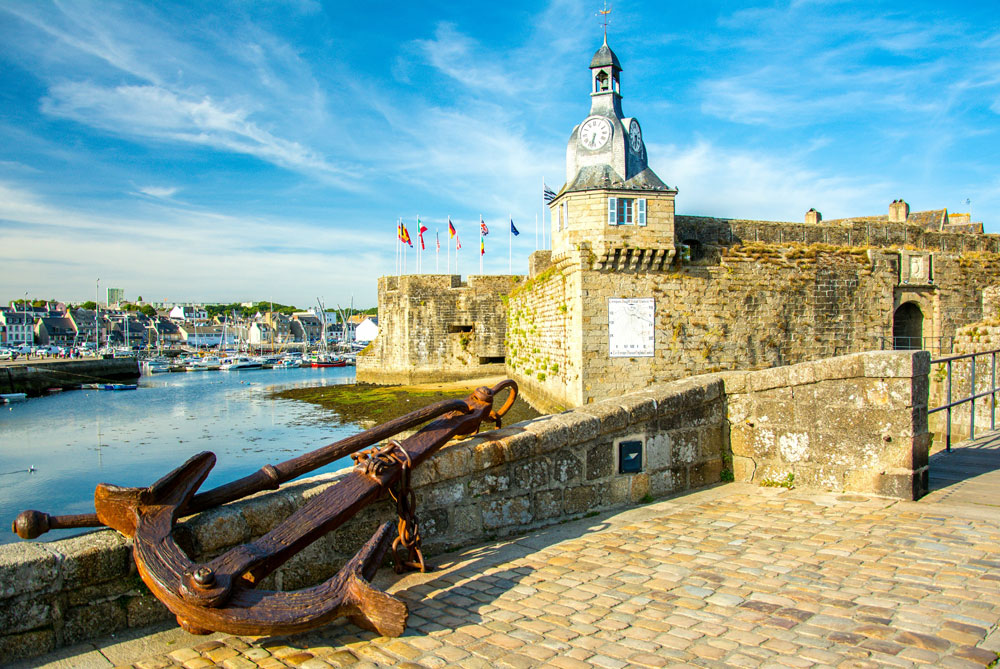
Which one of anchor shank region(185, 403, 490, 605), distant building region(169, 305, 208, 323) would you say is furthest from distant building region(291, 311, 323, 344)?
anchor shank region(185, 403, 490, 605)

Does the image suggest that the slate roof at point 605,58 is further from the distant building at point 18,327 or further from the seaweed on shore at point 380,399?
the distant building at point 18,327

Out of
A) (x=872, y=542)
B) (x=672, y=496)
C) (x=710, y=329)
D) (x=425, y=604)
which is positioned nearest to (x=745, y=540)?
(x=872, y=542)

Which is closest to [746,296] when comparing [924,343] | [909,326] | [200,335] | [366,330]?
[909,326]

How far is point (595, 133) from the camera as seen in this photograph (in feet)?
62.3

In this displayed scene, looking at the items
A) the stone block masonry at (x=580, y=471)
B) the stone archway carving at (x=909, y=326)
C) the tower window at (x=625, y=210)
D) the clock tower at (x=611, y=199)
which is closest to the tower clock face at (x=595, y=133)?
the clock tower at (x=611, y=199)

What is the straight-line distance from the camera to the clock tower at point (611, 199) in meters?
17.7

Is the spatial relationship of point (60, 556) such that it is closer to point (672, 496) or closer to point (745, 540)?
point (745, 540)

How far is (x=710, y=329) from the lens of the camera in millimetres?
18688

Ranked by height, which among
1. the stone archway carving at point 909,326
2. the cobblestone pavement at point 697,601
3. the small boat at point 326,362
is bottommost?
the small boat at point 326,362

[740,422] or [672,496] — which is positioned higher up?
[740,422]

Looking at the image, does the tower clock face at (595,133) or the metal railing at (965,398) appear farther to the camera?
the tower clock face at (595,133)

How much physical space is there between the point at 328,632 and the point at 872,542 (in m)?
3.21

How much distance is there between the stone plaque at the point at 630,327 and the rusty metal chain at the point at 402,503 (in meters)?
14.3

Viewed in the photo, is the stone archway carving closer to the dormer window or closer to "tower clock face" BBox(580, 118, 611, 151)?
"tower clock face" BBox(580, 118, 611, 151)
